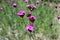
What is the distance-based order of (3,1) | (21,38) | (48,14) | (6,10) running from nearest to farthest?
(21,38)
(48,14)
(6,10)
(3,1)

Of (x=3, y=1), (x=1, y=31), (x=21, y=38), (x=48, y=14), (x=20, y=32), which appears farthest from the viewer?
(x=3, y=1)

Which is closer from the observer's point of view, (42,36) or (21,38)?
(21,38)

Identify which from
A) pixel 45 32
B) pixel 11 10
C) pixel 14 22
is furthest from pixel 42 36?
pixel 11 10

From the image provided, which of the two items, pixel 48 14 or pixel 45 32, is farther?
pixel 48 14

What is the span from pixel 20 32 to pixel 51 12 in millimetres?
985

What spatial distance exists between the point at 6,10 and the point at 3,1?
589 mm

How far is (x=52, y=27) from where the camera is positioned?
2.94m

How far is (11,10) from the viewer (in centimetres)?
340

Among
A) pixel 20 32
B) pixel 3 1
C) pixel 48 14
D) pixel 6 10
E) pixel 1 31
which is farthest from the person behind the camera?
pixel 3 1

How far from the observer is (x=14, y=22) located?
3.02 meters

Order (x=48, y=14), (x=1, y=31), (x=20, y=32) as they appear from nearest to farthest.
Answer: (x=20, y=32) < (x=1, y=31) < (x=48, y=14)

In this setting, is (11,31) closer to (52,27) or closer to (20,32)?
(20,32)

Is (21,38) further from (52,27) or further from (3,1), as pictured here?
(3,1)

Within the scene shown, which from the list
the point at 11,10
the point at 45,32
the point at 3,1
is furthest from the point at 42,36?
the point at 3,1
